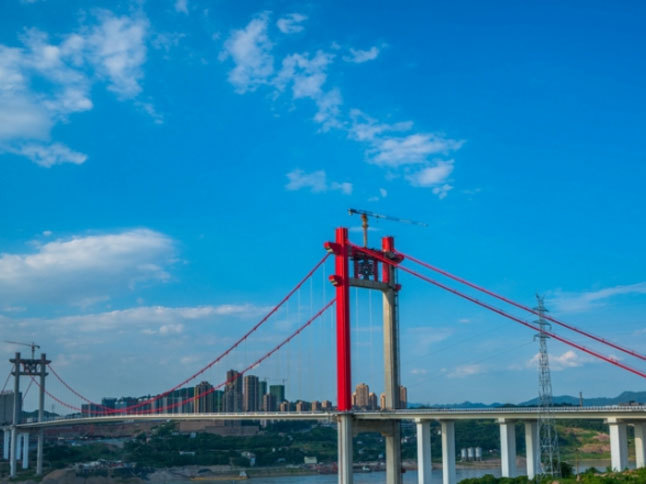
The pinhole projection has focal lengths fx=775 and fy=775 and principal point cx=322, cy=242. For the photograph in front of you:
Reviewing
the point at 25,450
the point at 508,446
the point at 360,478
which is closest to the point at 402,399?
the point at 508,446

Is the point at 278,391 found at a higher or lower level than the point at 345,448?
higher

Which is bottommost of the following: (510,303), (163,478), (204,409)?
(163,478)

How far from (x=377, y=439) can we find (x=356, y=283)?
77210mm

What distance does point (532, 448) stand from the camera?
25422mm

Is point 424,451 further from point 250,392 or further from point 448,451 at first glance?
point 250,392

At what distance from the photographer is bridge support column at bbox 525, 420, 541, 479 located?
82.2 feet

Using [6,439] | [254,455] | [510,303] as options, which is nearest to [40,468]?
[6,439]

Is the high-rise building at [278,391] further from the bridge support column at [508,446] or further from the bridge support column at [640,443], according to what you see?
the bridge support column at [640,443]

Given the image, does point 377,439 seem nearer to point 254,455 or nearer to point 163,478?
point 254,455

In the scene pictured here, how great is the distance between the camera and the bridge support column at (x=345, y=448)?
2972 centimetres

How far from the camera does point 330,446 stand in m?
93.7

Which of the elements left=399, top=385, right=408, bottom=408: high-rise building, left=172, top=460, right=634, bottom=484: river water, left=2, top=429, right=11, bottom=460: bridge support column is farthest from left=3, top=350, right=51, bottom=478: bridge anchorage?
left=399, top=385, right=408, bottom=408: high-rise building

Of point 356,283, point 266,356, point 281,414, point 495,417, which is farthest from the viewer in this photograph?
point 266,356

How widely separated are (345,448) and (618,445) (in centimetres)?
1079
